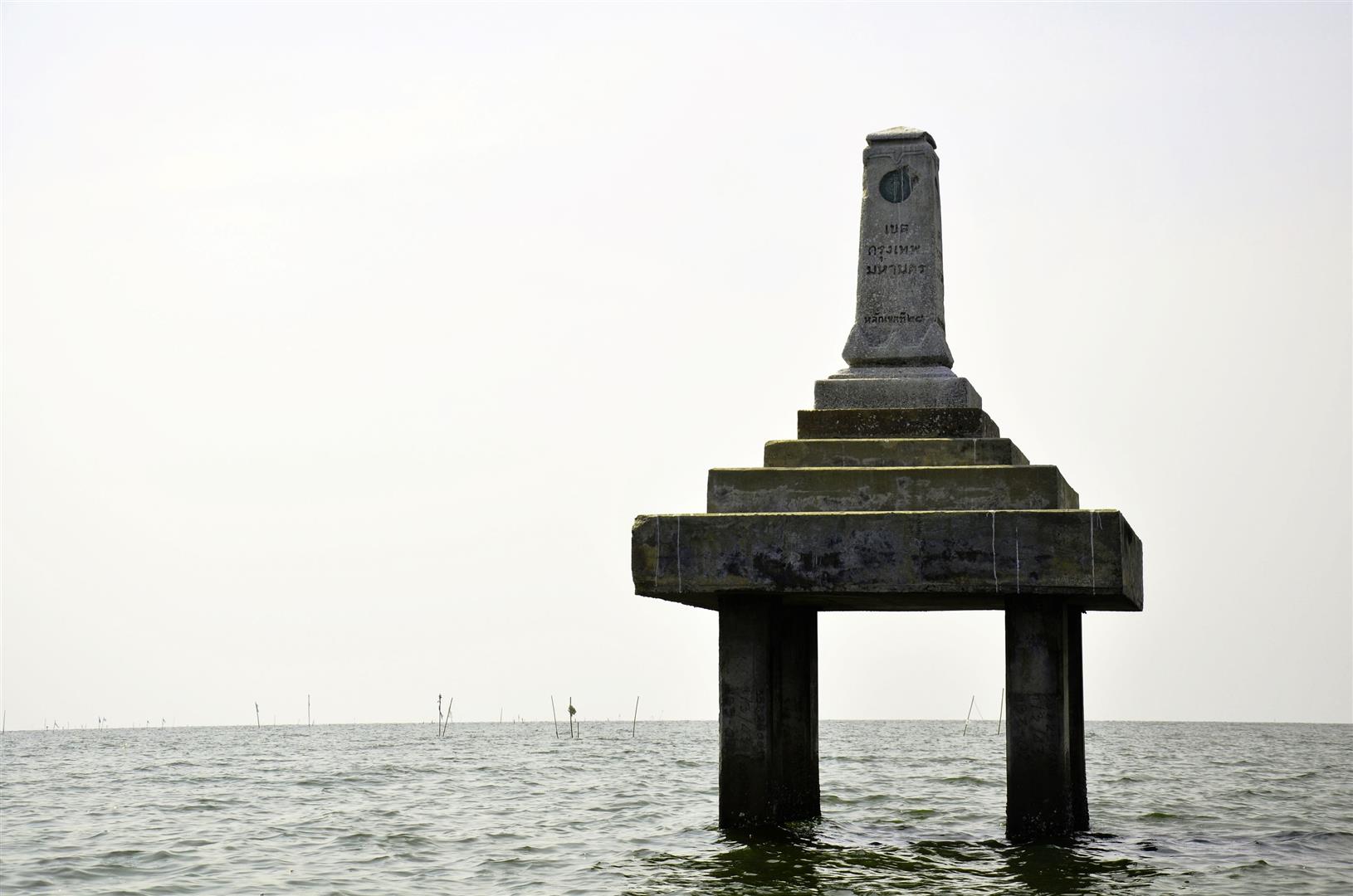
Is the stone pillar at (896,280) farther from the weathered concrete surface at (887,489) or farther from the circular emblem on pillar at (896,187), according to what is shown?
the weathered concrete surface at (887,489)

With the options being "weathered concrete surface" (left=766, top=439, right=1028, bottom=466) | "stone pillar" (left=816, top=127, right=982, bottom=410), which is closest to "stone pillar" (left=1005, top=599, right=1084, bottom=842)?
"weathered concrete surface" (left=766, top=439, right=1028, bottom=466)

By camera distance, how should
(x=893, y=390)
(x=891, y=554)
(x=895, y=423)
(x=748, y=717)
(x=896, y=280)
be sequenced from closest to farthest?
1. (x=891, y=554)
2. (x=748, y=717)
3. (x=895, y=423)
4. (x=893, y=390)
5. (x=896, y=280)

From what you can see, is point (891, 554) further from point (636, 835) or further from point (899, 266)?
point (636, 835)

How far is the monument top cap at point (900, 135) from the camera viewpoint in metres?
19.8

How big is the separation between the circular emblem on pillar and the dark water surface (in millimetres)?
7227

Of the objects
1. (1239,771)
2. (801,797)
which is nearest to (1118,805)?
(801,797)

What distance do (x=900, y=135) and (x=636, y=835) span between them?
9356 millimetres

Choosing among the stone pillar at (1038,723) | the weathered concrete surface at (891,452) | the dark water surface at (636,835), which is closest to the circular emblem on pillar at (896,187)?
the weathered concrete surface at (891,452)

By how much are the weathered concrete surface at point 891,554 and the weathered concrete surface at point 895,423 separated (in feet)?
6.11

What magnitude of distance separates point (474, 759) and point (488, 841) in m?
32.8

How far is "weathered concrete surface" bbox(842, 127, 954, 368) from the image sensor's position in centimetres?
1950

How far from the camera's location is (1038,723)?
680 inches

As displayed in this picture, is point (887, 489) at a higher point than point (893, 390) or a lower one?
lower

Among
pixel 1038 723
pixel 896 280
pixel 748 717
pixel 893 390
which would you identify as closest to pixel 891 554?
pixel 1038 723
